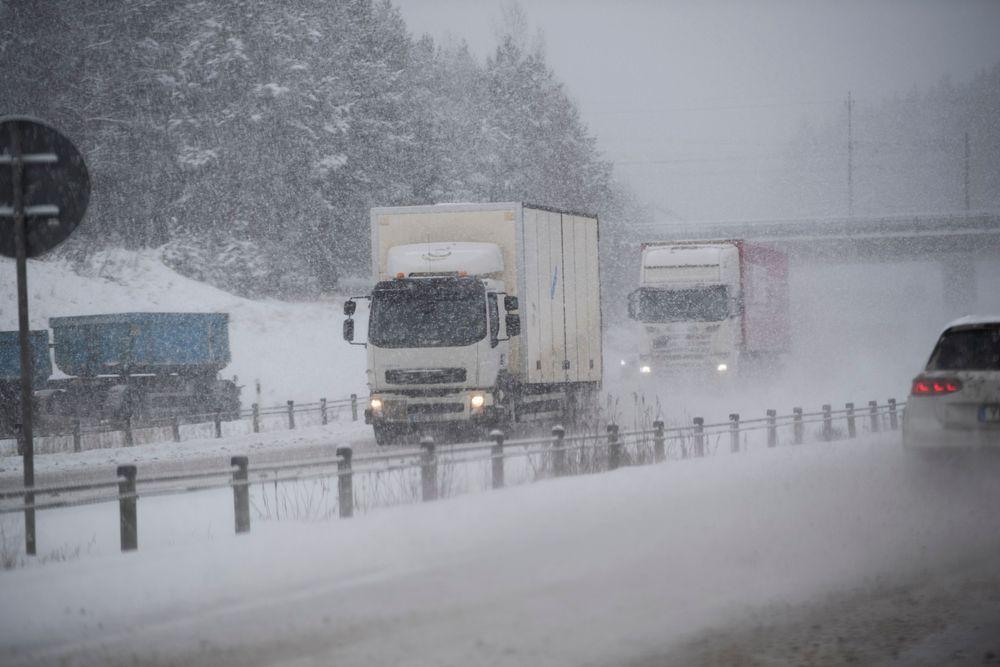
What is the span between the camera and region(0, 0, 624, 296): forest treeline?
162 ft

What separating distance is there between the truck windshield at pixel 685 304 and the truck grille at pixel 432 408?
11915 mm

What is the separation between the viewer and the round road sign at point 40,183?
9.40m

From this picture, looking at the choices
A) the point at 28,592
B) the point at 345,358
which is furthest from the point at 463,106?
the point at 28,592

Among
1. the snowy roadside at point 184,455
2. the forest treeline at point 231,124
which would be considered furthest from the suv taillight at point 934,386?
the forest treeline at point 231,124

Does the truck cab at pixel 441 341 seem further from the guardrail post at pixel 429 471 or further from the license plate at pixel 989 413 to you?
the license plate at pixel 989 413

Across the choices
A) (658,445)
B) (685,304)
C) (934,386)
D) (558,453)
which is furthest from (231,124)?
(934,386)

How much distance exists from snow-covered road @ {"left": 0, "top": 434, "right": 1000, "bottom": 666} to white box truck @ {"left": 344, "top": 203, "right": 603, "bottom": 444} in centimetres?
753

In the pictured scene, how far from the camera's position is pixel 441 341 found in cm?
2033

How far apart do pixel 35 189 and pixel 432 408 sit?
1153 centimetres

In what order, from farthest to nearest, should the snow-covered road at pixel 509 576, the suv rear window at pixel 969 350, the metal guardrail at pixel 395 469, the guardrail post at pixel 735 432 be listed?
1. the guardrail post at pixel 735 432
2. the suv rear window at pixel 969 350
3. the metal guardrail at pixel 395 469
4. the snow-covered road at pixel 509 576

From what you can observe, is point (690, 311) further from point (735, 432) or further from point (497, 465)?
point (497, 465)

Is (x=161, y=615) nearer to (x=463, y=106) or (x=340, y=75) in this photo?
(x=340, y=75)

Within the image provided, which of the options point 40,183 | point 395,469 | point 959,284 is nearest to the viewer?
point 40,183

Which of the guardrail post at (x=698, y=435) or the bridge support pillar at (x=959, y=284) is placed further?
the bridge support pillar at (x=959, y=284)
